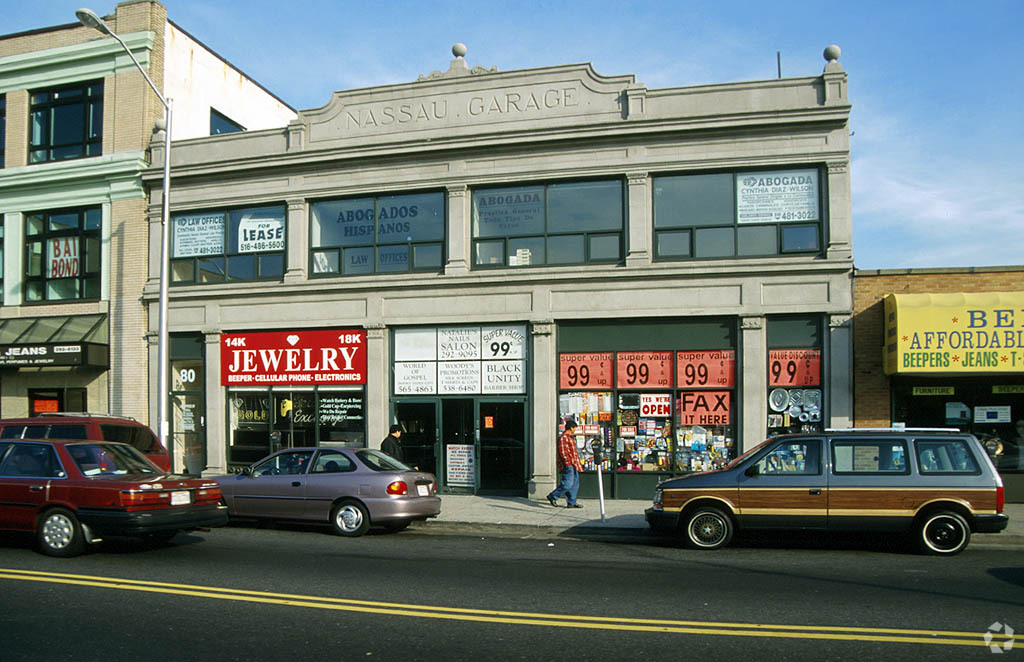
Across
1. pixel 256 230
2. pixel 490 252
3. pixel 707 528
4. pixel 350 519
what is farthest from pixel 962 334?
pixel 256 230

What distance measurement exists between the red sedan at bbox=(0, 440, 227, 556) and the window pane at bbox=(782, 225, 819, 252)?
12.0 meters

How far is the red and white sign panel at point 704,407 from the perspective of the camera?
16781 millimetres

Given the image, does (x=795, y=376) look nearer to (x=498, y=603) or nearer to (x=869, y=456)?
(x=869, y=456)

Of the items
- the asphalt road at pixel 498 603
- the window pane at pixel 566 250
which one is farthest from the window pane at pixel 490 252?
the asphalt road at pixel 498 603

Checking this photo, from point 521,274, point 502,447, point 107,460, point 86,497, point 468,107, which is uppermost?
point 468,107

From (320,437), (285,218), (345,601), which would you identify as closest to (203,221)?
(285,218)

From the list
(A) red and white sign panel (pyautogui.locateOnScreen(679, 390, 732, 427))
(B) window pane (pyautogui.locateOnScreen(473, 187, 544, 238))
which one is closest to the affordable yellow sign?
(A) red and white sign panel (pyautogui.locateOnScreen(679, 390, 732, 427))

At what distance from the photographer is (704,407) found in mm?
16859

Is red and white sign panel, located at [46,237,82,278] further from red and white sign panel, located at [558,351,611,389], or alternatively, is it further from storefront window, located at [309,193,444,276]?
red and white sign panel, located at [558,351,611,389]

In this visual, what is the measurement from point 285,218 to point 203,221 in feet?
8.15

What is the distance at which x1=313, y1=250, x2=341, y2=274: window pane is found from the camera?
19.5m

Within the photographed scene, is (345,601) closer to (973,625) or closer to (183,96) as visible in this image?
(973,625)

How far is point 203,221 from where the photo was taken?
20.8 meters

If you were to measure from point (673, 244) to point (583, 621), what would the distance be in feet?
37.9
